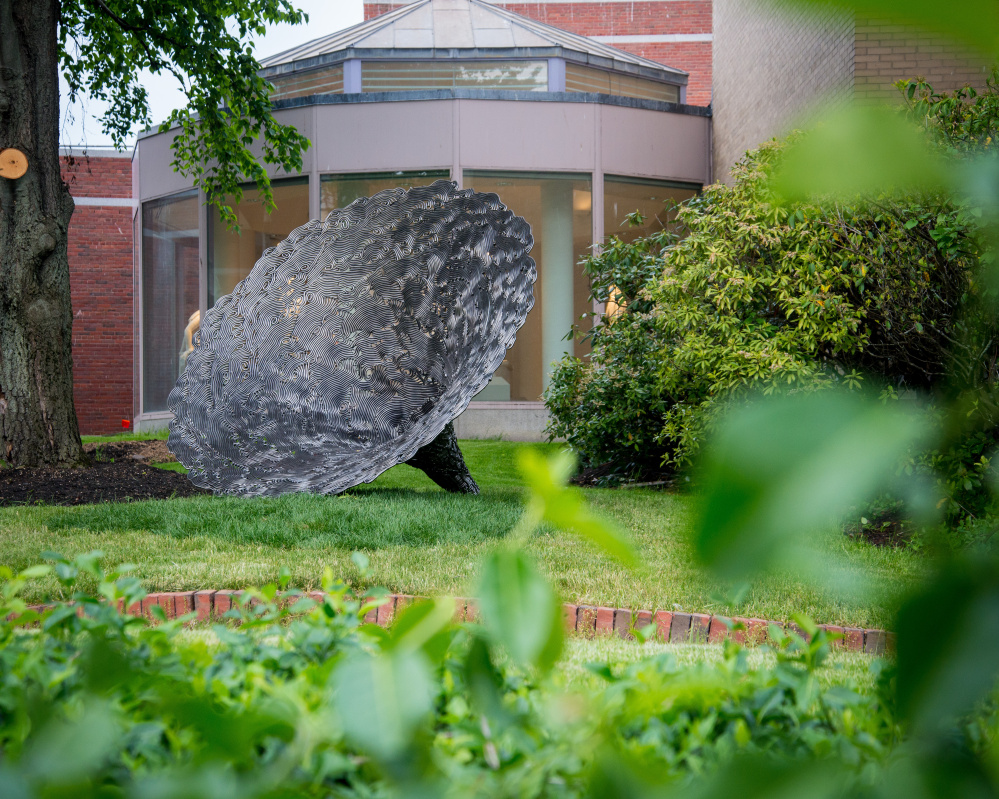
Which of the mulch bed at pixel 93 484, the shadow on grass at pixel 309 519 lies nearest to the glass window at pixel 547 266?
the mulch bed at pixel 93 484

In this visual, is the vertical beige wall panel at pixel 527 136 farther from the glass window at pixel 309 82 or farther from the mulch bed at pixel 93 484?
the mulch bed at pixel 93 484

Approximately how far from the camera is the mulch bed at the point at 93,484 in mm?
5688

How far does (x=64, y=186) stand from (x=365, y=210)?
2.87m

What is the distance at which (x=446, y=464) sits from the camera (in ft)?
19.7

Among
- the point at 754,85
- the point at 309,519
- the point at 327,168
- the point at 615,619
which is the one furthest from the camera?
the point at 327,168

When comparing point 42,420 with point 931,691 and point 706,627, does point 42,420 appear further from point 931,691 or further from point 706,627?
point 931,691

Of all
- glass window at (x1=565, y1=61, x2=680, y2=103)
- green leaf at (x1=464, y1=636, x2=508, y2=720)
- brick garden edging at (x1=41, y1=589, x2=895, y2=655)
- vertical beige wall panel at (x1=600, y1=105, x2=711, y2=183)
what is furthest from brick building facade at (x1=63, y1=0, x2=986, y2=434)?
green leaf at (x1=464, y1=636, x2=508, y2=720)

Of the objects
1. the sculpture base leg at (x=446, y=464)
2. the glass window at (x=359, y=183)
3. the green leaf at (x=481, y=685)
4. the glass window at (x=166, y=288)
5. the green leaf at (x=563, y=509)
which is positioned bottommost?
the sculpture base leg at (x=446, y=464)

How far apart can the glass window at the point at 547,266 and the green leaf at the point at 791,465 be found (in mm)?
10742

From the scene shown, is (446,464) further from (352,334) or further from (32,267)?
(32,267)

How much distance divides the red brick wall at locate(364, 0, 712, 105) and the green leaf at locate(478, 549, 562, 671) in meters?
20.5

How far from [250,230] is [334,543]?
8.76 metres

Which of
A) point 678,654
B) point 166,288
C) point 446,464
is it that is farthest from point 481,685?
point 166,288

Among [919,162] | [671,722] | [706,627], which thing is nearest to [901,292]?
[706,627]
